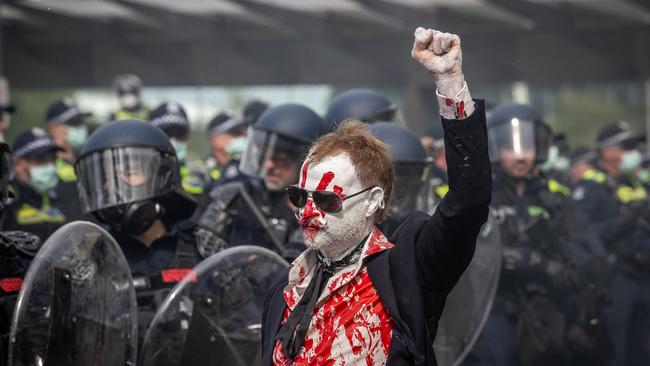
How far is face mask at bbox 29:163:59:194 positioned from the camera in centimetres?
771

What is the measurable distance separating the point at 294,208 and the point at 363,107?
3.36 ft

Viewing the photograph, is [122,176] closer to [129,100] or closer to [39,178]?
[39,178]

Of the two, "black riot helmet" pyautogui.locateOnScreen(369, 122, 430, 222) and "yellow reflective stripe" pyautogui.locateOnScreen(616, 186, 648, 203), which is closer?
"black riot helmet" pyautogui.locateOnScreen(369, 122, 430, 222)

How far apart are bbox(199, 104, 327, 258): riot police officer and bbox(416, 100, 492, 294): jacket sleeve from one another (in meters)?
2.39

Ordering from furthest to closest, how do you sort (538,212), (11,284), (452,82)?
1. (538,212)
2. (11,284)
3. (452,82)

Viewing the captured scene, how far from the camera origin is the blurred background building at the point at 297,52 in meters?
13.4

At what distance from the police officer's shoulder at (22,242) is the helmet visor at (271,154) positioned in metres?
1.73

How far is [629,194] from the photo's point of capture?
10.5 meters

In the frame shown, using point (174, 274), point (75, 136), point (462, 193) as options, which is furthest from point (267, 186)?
point (75, 136)

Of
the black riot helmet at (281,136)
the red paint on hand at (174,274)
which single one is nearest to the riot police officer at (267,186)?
the black riot helmet at (281,136)

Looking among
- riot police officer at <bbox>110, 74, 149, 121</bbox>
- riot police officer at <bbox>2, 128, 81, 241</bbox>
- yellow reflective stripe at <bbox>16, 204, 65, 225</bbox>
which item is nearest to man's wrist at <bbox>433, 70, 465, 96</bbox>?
yellow reflective stripe at <bbox>16, 204, 65, 225</bbox>

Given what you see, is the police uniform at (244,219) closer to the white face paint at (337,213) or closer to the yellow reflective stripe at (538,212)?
the yellow reflective stripe at (538,212)

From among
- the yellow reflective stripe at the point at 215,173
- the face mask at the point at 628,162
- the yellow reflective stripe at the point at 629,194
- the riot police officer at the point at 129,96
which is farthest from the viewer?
the face mask at the point at 628,162

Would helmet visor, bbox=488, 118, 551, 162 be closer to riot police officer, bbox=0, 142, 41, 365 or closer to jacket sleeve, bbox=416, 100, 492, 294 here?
riot police officer, bbox=0, 142, 41, 365
